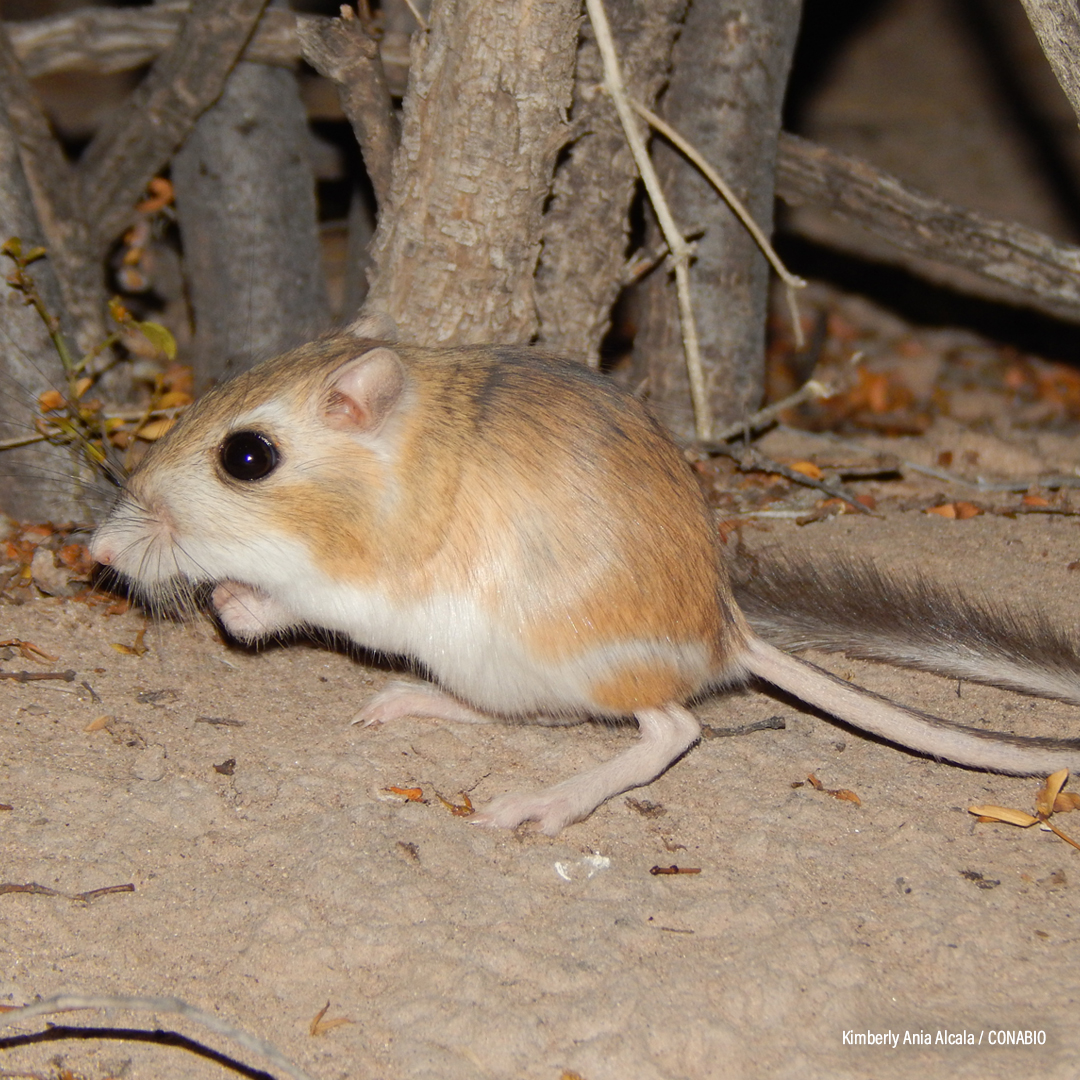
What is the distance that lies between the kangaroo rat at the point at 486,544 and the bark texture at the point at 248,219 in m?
2.07

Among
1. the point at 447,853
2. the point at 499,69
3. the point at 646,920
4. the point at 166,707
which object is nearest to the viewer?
the point at 646,920

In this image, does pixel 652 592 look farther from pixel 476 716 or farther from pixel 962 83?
pixel 962 83

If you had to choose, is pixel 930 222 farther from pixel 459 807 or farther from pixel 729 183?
pixel 459 807

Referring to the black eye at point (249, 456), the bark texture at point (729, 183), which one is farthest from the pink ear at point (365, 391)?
the bark texture at point (729, 183)

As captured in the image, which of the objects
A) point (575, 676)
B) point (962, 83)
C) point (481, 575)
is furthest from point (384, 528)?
point (962, 83)

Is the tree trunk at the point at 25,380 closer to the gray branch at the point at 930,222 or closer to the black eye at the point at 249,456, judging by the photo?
the black eye at the point at 249,456

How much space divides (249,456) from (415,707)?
0.94m

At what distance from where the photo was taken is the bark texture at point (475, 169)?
377 cm

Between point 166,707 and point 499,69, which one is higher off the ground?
point 499,69

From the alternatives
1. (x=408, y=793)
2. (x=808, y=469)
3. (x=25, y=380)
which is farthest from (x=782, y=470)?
(x=25, y=380)

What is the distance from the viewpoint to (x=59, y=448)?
14.1 ft

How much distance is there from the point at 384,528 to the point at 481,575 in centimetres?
32

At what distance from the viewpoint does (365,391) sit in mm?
3145

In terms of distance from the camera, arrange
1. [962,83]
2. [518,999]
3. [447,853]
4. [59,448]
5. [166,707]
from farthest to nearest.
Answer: [962,83] → [59,448] → [166,707] → [447,853] → [518,999]
